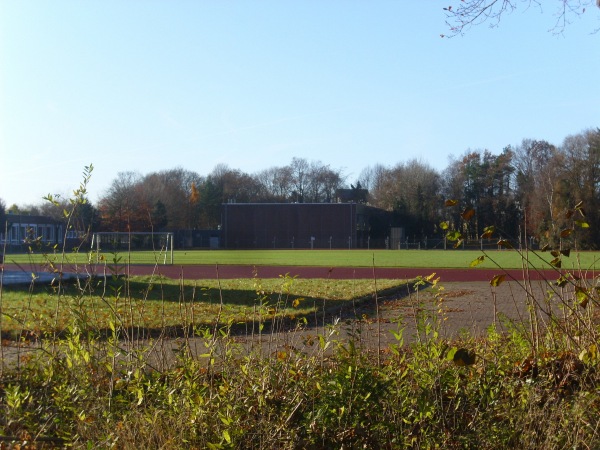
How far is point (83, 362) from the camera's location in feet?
17.0

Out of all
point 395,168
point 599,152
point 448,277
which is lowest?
point 448,277

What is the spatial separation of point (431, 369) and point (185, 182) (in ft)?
219

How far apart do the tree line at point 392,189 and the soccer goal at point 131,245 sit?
122 centimetres

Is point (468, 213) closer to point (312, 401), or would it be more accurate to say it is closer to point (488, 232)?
point (488, 232)

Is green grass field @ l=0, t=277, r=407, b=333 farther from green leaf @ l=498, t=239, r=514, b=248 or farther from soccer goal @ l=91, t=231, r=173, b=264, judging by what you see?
green leaf @ l=498, t=239, r=514, b=248

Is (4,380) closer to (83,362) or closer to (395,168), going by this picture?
(83,362)

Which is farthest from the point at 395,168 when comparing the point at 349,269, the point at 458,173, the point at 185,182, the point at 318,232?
the point at 349,269

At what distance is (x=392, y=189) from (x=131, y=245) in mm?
51556

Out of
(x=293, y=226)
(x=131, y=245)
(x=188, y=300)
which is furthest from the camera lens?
(x=293, y=226)

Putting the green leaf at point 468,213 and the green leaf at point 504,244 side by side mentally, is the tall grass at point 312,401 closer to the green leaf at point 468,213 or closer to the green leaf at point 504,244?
the green leaf at point 504,244

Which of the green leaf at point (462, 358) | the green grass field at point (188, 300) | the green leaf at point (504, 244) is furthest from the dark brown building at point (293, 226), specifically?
the green leaf at point (462, 358)

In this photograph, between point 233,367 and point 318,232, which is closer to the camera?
point 233,367

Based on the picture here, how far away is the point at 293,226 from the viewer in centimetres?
7888

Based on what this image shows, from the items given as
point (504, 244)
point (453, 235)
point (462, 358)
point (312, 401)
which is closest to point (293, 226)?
point (504, 244)
